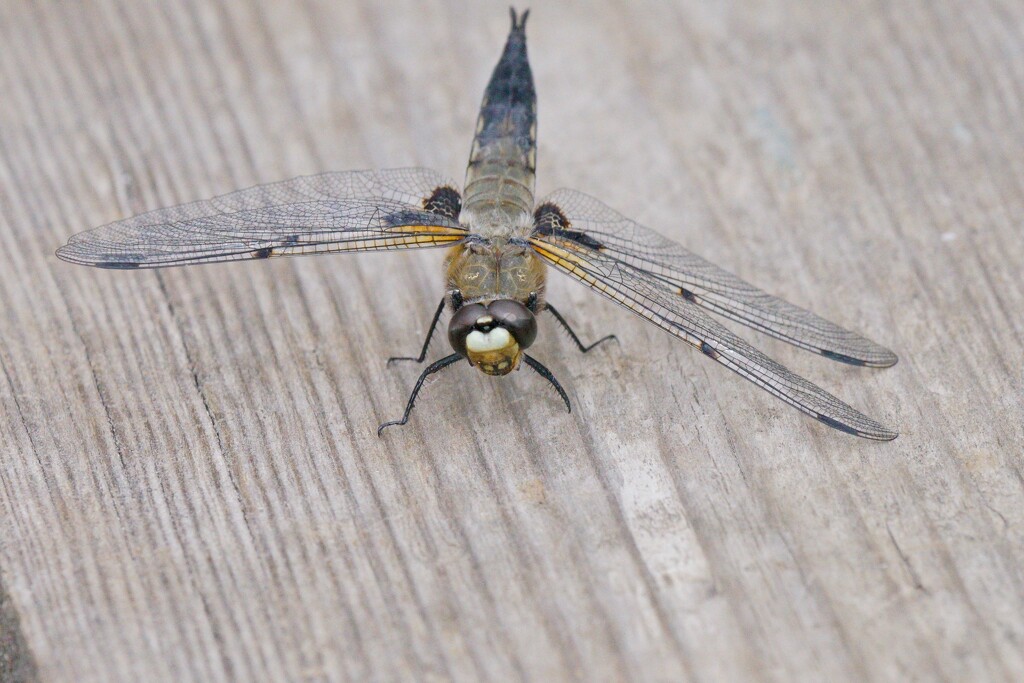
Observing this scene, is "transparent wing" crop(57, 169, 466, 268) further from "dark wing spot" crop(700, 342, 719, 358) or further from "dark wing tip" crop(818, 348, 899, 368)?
"dark wing tip" crop(818, 348, 899, 368)

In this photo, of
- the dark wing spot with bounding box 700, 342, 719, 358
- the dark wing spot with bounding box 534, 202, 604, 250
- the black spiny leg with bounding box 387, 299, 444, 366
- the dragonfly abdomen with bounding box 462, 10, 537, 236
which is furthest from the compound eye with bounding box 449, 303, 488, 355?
the dark wing spot with bounding box 700, 342, 719, 358

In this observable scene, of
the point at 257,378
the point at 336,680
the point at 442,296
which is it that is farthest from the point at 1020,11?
the point at 336,680

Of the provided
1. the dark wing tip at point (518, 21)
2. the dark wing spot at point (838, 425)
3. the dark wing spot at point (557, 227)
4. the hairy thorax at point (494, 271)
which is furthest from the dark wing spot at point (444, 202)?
the dark wing spot at point (838, 425)

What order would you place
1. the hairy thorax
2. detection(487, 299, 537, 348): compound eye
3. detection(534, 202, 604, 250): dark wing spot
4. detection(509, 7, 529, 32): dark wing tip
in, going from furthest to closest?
detection(509, 7, 529, 32): dark wing tip, detection(534, 202, 604, 250): dark wing spot, the hairy thorax, detection(487, 299, 537, 348): compound eye

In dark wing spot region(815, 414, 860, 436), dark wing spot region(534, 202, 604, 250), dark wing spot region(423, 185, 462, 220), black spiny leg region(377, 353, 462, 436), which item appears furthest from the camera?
dark wing spot region(423, 185, 462, 220)

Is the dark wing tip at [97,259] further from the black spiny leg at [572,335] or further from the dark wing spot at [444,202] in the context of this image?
the black spiny leg at [572,335]

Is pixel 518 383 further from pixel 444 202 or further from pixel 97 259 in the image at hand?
pixel 97 259

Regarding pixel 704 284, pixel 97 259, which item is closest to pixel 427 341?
pixel 704 284
